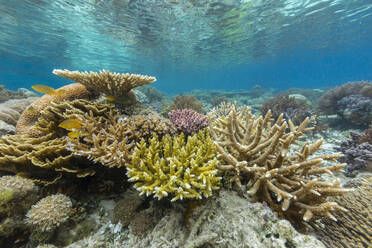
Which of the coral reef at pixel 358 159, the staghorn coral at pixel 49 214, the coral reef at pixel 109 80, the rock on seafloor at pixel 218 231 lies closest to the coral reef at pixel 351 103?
the coral reef at pixel 358 159

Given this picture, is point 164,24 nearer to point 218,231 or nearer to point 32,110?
point 32,110

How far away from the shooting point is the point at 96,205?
2.56 m

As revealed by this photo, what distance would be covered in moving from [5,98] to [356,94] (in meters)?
22.8

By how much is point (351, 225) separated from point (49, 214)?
3.90 meters

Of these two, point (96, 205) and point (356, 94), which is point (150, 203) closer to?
point (96, 205)

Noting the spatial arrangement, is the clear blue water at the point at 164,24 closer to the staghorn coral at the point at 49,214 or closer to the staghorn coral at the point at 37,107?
the staghorn coral at the point at 37,107

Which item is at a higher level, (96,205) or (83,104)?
(83,104)

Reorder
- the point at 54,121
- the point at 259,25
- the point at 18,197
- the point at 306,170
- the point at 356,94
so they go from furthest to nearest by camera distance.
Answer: the point at 259,25, the point at 356,94, the point at 54,121, the point at 18,197, the point at 306,170

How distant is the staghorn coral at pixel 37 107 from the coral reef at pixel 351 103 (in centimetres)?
1154

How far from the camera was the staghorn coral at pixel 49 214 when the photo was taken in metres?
2.02

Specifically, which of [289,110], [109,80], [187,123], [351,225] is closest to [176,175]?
[187,123]

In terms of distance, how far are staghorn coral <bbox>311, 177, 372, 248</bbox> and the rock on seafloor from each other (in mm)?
694

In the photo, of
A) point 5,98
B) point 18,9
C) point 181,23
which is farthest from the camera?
point 181,23

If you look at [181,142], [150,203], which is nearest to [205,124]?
[181,142]
